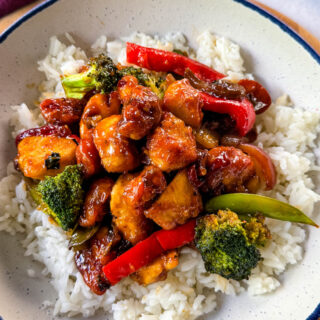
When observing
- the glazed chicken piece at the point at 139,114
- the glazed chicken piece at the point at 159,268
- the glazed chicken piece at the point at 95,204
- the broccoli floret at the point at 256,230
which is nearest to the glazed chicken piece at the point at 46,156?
the glazed chicken piece at the point at 95,204

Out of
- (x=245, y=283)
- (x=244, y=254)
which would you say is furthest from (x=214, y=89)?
(x=245, y=283)

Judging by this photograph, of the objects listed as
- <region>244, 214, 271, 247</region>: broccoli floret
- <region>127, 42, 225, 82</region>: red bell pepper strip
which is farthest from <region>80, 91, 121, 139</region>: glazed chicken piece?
<region>244, 214, 271, 247</region>: broccoli floret

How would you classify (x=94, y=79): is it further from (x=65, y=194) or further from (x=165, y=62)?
(x=65, y=194)

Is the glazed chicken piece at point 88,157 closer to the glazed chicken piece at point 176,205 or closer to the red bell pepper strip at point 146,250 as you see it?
the glazed chicken piece at point 176,205

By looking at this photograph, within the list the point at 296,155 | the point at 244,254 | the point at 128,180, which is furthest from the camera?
the point at 296,155

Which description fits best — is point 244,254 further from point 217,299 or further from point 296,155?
point 296,155

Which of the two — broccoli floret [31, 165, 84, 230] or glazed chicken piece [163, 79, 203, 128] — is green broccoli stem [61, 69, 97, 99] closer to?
glazed chicken piece [163, 79, 203, 128]
